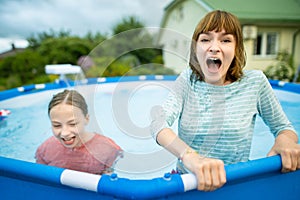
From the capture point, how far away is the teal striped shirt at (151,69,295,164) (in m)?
1.03

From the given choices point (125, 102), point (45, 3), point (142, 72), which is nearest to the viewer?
point (125, 102)

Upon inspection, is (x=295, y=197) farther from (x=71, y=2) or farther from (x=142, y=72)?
(x=71, y=2)

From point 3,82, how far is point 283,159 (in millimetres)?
9870

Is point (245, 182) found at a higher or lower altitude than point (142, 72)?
lower

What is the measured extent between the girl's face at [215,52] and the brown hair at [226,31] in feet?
0.06

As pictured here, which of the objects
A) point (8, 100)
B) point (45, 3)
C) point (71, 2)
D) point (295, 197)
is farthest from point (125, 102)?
point (45, 3)

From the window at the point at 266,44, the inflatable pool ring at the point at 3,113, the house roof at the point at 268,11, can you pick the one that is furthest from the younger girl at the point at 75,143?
the window at the point at 266,44

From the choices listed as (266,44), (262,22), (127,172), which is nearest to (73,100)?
(127,172)

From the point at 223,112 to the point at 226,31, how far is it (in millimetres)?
313

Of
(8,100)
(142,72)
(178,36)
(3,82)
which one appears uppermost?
(178,36)

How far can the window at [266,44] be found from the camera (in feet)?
26.0

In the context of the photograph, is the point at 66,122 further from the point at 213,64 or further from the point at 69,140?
the point at 213,64

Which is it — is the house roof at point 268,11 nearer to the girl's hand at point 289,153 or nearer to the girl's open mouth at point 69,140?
the girl's open mouth at point 69,140

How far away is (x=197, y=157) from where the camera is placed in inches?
30.7
